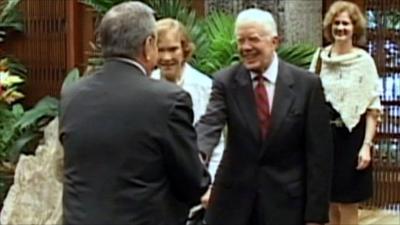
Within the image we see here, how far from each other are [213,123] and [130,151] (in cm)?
83

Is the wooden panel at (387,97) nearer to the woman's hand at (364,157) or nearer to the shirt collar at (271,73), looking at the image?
the woman's hand at (364,157)

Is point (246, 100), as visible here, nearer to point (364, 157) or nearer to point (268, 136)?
point (268, 136)

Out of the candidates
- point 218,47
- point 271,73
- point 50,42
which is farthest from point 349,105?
point 50,42

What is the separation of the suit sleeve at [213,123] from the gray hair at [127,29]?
798mm

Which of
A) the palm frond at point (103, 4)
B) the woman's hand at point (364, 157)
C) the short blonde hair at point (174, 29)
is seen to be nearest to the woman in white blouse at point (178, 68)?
the short blonde hair at point (174, 29)

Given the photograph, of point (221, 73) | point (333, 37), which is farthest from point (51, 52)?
point (221, 73)

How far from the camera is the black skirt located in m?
4.95

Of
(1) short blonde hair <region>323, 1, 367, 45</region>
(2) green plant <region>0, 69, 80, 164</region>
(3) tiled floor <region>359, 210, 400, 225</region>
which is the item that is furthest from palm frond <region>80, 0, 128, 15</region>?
(3) tiled floor <region>359, 210, 400, 225</region>

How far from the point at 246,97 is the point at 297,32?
9.92 ft

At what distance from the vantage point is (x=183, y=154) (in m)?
2.71

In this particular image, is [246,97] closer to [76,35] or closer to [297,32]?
[297,32]

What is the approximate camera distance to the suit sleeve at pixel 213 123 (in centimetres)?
347

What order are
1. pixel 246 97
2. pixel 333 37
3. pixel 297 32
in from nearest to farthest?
pixel 246 97 < pixel 333 37 < pixel 297 32

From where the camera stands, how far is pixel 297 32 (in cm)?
641
